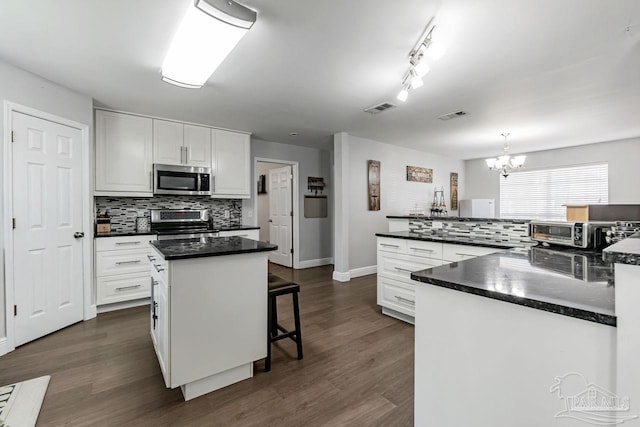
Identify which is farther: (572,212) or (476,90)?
(572,212)

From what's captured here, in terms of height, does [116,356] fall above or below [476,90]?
below

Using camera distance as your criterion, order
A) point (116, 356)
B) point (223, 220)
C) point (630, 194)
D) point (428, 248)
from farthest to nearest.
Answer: point (630, 194) → point (223, 220) → point (428, 248) → point (116, 356)

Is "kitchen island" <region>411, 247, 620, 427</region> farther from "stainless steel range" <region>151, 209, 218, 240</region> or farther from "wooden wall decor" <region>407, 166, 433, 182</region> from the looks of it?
"wooden wall decor" <region>407, 166, 433, 182</region>

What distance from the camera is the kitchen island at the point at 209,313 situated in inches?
69.6

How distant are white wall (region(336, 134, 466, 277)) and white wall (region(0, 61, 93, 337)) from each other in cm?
330

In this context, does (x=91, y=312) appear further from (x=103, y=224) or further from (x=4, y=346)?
(x=103, y=224)

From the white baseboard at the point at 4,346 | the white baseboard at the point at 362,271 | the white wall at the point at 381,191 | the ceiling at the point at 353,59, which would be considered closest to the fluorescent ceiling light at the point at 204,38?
the ceiling at the point at 353,59

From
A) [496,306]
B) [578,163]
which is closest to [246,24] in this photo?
[496,306]

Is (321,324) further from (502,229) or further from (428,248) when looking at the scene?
(502,229)

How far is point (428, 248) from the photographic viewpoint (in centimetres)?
284

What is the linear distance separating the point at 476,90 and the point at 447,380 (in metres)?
2.86

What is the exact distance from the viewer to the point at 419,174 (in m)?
6.24

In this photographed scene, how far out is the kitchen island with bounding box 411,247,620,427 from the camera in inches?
32.6

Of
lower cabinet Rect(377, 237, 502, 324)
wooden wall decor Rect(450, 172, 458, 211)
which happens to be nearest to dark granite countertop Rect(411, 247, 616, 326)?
lower cabinet Rect(377, 237, 502, 324)
